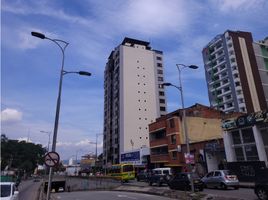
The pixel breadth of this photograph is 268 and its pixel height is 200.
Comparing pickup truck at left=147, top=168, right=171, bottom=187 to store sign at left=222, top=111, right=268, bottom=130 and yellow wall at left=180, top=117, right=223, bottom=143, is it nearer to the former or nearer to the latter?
store sign at left=222, top=111, right=268, bottom=130

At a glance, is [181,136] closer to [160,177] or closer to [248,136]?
[160,177]

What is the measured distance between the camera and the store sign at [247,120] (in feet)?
94.3

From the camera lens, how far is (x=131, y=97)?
8469 cm

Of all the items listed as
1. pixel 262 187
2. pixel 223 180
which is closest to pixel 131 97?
pixel 223 180

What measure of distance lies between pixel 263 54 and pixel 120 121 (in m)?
48.1

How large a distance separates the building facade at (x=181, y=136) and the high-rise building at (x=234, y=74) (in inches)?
1042

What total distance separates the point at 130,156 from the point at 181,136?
22.2 meters

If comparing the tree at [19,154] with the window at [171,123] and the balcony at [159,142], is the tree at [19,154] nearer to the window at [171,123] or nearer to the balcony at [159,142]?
the balcony at [159,142]

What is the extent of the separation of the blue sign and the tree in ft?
88.7

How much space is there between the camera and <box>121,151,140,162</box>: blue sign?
62756 mm

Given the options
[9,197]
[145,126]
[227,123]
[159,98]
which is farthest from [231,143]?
[159,98]

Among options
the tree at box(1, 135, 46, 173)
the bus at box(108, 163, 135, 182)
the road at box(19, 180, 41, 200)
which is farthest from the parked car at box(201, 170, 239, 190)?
the tree at box(1, 135, 46, 173)

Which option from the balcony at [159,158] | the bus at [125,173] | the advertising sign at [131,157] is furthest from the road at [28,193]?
the advertising sign at [131,157]

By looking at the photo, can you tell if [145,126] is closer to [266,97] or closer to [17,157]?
[266,97]
